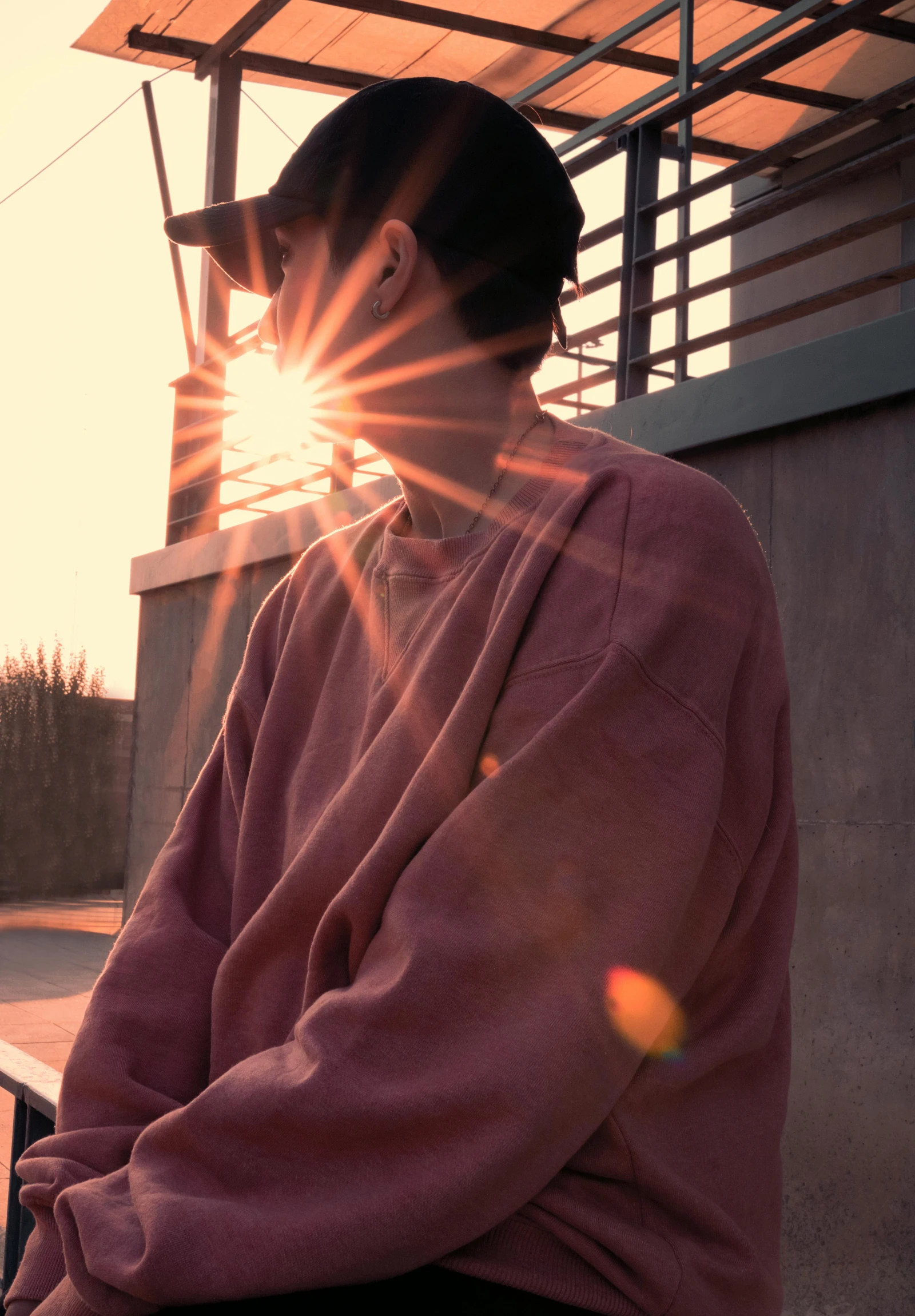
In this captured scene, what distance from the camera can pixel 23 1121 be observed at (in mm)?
2568

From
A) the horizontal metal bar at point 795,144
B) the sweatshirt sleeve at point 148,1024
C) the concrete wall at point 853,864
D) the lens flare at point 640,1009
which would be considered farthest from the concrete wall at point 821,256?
A: the lens flare at point 640,1009

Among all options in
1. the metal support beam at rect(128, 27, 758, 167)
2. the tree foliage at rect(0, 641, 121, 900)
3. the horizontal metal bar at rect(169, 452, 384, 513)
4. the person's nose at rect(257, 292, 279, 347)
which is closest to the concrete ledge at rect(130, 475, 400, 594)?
the horizontal metal bar at rect(169, 452, 384, 513)

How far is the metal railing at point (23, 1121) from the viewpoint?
242 cm

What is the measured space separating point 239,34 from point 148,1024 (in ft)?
24.8

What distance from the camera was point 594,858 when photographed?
1121 mm

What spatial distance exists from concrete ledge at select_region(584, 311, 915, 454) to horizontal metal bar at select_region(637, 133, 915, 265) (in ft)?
2.09

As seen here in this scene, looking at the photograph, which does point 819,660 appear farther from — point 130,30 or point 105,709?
point 105,709

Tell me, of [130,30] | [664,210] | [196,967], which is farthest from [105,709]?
[196,967]

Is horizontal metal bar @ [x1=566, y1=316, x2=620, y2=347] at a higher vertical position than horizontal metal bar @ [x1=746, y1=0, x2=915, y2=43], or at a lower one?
lower

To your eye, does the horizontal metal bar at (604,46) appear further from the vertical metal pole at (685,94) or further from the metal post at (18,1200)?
the metal post at (18,1200)

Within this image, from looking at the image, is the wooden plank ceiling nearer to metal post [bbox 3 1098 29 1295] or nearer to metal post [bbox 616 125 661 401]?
metal post [bbox 616 125 661 401]

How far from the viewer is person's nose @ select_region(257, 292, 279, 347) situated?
158 centimetres

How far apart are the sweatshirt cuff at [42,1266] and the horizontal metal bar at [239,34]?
7355 mm

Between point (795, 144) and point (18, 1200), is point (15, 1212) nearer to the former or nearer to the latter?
point (18, 1200)
